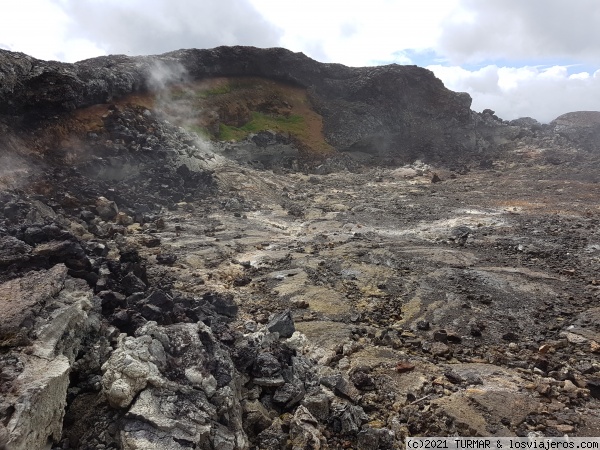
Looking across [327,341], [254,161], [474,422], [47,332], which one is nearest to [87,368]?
[47,332]

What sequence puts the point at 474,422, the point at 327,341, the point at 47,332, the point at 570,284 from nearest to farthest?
the point at 47,332
the point at 474,422
the point at 327,341
the point at 570,284

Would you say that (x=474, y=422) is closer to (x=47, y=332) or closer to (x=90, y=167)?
(x=47, y=332)

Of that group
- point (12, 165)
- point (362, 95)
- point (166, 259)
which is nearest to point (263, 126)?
point (362, 95)

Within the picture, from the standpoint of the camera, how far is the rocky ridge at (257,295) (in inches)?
217

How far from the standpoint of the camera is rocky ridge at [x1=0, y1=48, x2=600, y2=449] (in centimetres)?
552

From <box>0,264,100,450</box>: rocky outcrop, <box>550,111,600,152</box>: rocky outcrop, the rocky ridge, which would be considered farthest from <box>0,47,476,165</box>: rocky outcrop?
<box>0,264,100,450</box>: rocky outcrop

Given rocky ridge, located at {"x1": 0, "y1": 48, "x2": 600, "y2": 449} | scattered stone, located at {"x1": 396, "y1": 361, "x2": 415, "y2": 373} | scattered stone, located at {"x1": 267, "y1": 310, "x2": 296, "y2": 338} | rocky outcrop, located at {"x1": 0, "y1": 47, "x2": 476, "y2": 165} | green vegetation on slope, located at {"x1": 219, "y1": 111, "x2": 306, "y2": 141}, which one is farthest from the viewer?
rocky outcrop, located at {"x1": 0, "y1": 47, "x2": 476, "y2": 165}

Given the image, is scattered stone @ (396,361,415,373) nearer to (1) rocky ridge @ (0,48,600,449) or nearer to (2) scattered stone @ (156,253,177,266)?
(1) rocky ridge @ (0,48,600,449)

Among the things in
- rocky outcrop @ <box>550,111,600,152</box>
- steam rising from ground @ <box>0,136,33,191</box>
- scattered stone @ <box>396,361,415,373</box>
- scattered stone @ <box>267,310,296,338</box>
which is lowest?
scattered stone @ <box>396,361,415,373</box>

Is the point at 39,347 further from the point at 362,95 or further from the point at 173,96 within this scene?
the point at 362,95

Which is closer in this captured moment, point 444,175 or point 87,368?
point 87,368

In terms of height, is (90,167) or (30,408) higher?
(90,167)

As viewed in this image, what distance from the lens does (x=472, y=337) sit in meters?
8.90

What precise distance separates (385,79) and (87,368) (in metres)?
38.6
